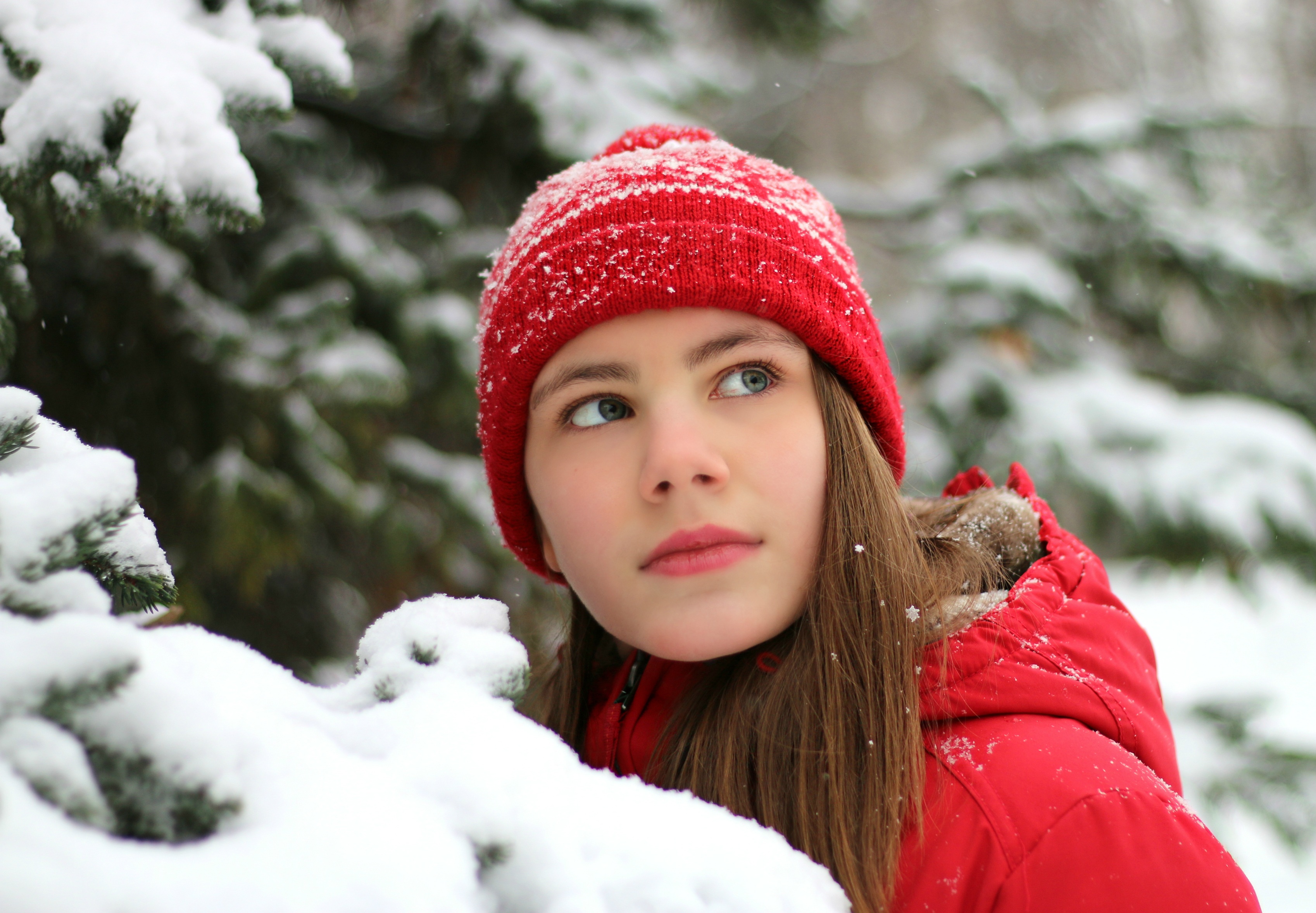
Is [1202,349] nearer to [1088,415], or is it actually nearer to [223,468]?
[1088,415]

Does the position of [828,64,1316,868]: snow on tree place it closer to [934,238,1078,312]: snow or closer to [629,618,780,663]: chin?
[934,238,1078,312]: snow

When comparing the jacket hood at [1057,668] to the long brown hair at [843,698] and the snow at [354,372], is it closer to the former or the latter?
the long brown hair at [843,698]

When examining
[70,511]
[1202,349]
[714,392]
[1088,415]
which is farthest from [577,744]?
[1202,349]

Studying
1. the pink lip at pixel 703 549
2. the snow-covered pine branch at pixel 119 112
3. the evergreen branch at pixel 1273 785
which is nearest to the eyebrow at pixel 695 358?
the pink lip at pixel 703 549

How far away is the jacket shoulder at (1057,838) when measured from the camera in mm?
1093

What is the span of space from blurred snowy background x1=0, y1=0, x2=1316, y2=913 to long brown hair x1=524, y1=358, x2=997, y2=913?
0.70m

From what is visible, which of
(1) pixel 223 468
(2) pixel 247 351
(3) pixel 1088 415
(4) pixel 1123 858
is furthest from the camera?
(3) pixel 1088 415

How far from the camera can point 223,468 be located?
7.14 feet

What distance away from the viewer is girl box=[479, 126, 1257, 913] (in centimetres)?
117

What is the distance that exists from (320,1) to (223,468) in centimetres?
172

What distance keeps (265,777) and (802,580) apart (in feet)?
3.15

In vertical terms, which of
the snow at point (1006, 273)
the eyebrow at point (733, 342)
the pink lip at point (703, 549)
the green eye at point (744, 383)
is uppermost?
the snow at point (1006, 273)

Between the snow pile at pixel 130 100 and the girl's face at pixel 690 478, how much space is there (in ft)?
2.03

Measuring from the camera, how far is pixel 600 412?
154cm
